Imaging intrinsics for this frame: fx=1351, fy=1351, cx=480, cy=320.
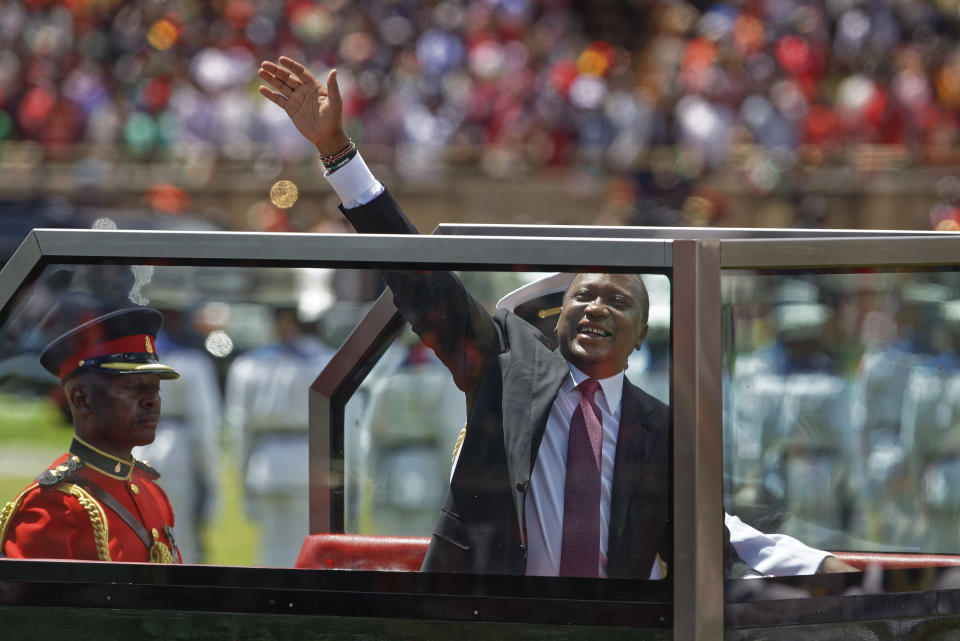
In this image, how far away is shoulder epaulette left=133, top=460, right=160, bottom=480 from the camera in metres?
2.74

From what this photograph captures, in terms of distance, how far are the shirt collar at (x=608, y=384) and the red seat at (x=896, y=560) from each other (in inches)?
20.2

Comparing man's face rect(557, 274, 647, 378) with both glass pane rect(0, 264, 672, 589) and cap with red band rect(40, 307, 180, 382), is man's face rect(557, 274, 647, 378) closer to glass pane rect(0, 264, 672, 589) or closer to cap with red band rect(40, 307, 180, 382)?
glass pane rect(0, 264, 672, 589)

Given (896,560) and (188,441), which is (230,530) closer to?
(188,441)

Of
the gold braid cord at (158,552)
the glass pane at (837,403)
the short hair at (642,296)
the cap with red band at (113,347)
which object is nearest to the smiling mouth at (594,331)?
the short hair at (642,296)

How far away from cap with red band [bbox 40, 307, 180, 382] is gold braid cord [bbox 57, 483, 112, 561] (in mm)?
240

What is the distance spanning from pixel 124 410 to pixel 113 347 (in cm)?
15

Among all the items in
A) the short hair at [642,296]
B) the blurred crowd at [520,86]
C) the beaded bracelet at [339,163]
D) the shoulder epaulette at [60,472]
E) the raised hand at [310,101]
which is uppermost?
the blurred crowd at [520,86]

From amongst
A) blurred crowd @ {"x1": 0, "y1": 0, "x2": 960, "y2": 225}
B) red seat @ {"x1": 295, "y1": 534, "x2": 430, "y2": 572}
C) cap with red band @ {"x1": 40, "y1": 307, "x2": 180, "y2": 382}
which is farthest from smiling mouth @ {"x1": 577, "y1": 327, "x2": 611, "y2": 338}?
blurred crowd @ {"x1": 0, "y1": 0, "x2": 960, "y2": 225}

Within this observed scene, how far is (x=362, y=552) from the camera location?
292 centimetres

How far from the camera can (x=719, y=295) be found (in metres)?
2.50

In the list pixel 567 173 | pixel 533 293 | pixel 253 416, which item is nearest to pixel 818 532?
pixel 533 293

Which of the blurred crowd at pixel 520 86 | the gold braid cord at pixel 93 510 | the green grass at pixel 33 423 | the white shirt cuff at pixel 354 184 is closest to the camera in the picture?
Result: the green grass at pixel 33 423

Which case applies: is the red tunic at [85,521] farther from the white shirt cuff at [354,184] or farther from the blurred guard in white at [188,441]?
the white shirt cuff at [354,184]

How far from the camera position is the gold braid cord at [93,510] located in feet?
9.23
